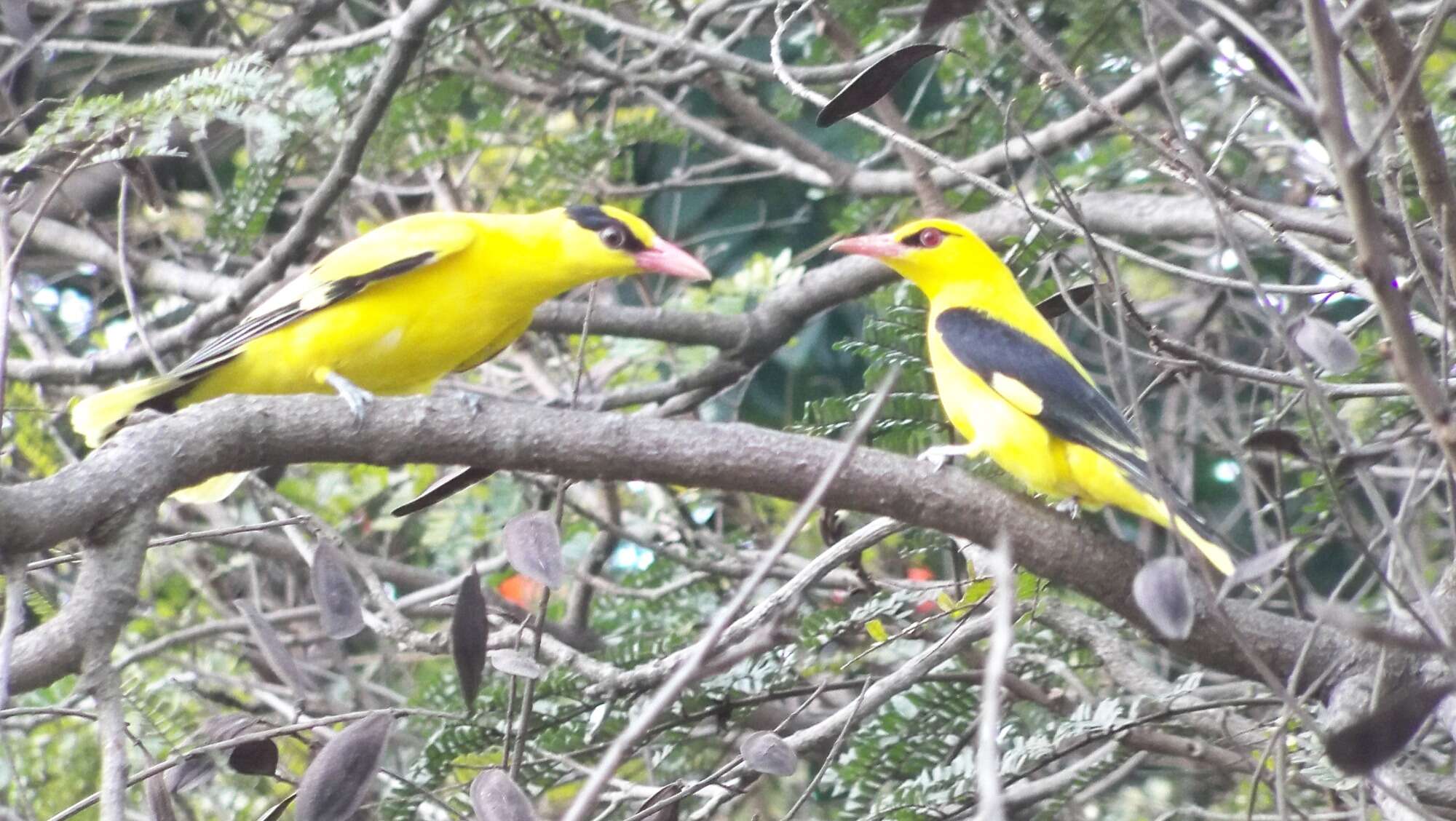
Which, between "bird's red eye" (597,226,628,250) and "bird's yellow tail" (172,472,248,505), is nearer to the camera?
"bird's yellow tail" (172,472,248,505)

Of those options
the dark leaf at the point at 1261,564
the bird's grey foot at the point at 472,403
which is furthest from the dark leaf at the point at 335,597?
the dark leaf at the point at 1261,564

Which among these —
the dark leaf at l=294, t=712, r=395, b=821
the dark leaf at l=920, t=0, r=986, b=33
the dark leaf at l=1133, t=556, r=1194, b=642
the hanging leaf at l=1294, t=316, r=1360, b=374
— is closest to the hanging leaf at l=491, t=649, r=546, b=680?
the dark leaf at l=294, t=712, r=395, b=821

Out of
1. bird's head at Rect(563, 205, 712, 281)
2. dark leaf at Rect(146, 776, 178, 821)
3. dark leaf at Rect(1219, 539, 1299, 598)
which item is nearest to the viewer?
dark leaf at Rect(1219, 539, 1299, 598)

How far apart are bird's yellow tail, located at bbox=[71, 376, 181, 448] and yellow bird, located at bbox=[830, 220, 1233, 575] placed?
1540 mm

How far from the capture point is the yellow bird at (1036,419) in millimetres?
3066

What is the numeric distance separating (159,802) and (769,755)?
91 centimetres

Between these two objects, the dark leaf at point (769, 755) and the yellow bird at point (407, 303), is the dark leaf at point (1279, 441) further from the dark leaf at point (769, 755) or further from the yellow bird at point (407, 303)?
the yellow bird at point (407, 303)

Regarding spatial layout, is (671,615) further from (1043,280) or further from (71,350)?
(71,350)

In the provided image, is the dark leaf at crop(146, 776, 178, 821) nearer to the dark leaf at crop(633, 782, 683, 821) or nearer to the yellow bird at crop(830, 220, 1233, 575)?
the dark leaf at crop(633, 782, 683, 821)

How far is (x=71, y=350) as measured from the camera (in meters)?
5.81

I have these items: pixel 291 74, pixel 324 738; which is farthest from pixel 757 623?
pixel 291 74

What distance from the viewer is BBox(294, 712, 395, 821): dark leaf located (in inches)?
79.7

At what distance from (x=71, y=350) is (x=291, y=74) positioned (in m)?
1.60

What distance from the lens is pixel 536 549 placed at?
2.33 m
